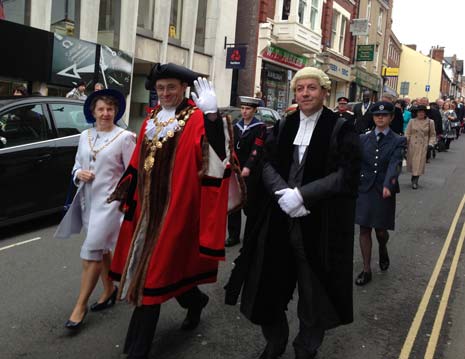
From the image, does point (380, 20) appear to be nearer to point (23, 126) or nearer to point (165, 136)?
point (23, 126)

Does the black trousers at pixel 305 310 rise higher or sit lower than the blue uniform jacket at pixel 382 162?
lower

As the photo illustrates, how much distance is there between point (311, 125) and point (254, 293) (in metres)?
1.10

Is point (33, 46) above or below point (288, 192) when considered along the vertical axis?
above

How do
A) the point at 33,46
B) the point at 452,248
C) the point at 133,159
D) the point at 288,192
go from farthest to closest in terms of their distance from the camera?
1. the point at 33,46
2. the point at 452,248
3. the point at 133,159
4. the point at 288,192

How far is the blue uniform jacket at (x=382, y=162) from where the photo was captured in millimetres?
4867

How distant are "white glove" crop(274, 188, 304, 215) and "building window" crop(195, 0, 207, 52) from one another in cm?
1785

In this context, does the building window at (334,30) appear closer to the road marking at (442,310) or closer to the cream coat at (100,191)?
the road marking at (442,310)

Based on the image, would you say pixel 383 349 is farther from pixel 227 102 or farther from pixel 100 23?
pixel 227 102

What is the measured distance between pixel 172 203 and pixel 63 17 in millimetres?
13096

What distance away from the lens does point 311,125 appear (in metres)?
3.12

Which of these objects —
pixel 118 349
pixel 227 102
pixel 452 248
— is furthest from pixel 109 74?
pixel 118 349

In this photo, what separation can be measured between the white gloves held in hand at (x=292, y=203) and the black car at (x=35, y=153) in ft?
12.6

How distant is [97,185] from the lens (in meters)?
3.60

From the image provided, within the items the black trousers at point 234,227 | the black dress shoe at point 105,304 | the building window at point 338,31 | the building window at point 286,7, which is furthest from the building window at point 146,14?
the building window at point 338,31
